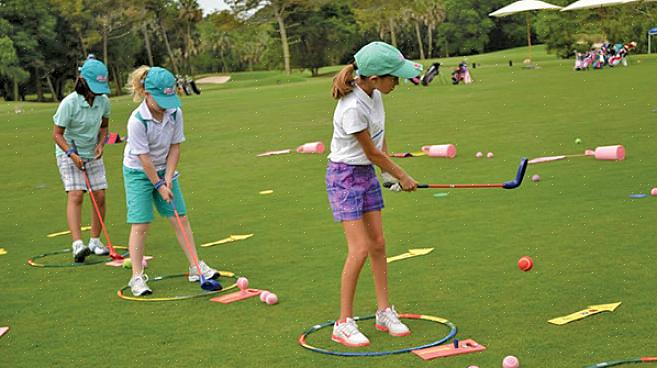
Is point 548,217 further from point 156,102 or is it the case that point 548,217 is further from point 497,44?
point 497,44

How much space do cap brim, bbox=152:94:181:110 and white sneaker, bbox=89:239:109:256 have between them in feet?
7.98

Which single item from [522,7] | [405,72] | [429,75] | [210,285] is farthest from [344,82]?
[522,7]

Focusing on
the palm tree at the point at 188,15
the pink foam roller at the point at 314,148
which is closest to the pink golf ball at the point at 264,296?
the pink foam roller at the point at 314,148

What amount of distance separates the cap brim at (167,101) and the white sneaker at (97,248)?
243cm

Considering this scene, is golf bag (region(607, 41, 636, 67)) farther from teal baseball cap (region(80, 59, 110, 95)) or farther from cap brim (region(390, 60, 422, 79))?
cap brim (region(390, 60, 422, 79))

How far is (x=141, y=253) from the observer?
7945mm

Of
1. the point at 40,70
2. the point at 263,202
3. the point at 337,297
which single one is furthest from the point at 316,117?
the point at 40,70

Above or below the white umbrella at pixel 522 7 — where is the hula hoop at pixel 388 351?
below

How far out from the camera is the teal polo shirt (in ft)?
30.2

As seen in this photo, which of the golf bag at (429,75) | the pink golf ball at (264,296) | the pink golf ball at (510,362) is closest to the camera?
the pink golf ball at (510,362)

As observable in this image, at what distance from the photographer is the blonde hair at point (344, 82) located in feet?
19.3

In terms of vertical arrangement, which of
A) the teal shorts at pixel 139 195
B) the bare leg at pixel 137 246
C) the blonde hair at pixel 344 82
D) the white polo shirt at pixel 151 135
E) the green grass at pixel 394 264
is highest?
the blonde hair at pixel 344 82

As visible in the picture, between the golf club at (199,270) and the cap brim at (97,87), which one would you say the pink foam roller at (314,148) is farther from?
the golf club at (199,270)

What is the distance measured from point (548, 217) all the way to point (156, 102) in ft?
13.1
